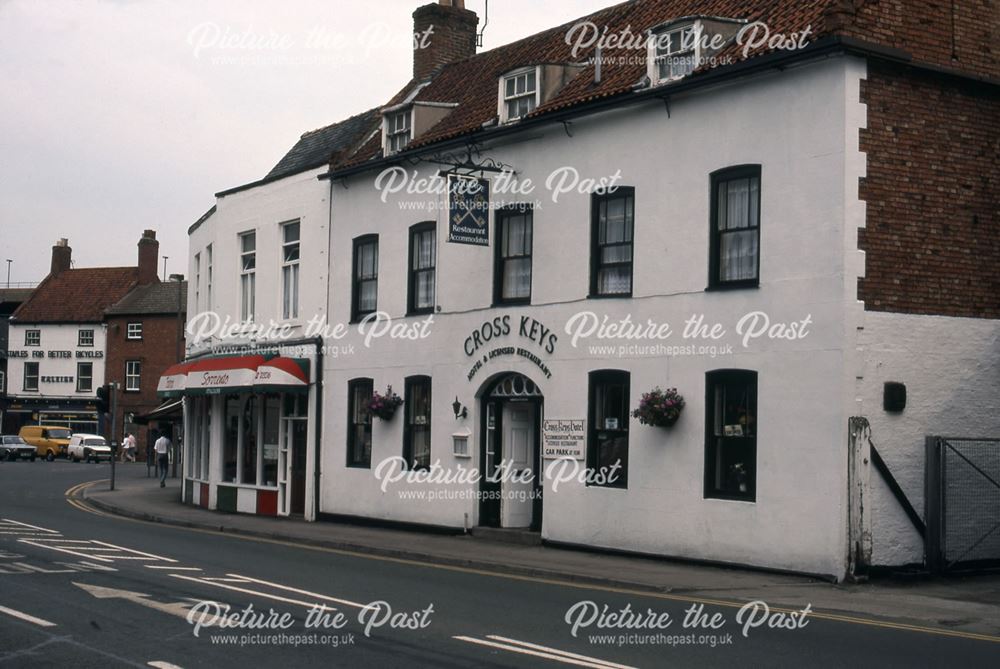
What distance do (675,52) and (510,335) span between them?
584cm

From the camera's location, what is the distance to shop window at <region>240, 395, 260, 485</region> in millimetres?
30047

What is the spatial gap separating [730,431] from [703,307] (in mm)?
1870

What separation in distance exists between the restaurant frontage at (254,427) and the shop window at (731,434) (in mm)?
11595

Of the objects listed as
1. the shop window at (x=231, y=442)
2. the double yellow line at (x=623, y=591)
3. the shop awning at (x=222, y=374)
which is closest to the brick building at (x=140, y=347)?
the shop window at (x=231, y=442)

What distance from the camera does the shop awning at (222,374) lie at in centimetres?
2795

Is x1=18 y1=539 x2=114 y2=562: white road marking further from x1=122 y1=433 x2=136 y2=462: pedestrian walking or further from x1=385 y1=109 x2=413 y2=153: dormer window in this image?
x1=122 y1=433 x2=136 y2=462: pedestrian walking

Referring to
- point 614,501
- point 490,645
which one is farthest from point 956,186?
point 490,645

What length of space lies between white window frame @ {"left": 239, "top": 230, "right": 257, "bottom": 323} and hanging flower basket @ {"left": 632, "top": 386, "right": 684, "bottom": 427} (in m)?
14.4

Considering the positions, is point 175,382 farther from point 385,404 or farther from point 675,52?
point 675,52

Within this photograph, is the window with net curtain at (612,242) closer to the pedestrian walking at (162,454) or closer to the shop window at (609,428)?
the shop window at (609,428)

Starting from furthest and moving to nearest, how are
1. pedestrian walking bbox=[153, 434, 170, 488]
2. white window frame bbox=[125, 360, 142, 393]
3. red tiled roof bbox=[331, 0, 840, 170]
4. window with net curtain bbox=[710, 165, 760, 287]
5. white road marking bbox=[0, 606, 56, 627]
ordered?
white window frame bbox=[125, 360, 142, 393], pedestrian walking bbox=[153, 434, 170, 488], red tiled roof bbox=[331, 0, 840, 170], window with net curtain bbox=[710, 165, 760, 287], white road marking bbox=[0, 606, 56, 627]

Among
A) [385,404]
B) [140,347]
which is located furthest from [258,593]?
[140,347]

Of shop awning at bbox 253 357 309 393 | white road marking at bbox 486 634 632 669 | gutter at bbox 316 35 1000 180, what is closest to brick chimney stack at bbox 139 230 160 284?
shop awning at bbox 253 357 309 393

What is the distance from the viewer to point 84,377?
7569cm
